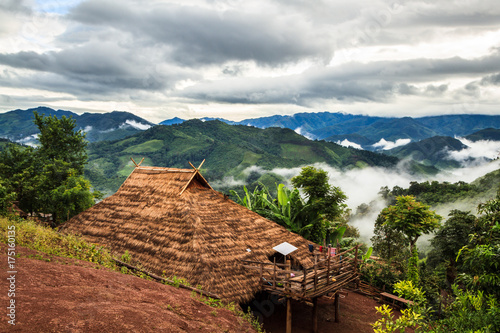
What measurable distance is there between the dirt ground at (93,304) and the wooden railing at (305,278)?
2285 mm

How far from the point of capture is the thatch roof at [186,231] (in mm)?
9688

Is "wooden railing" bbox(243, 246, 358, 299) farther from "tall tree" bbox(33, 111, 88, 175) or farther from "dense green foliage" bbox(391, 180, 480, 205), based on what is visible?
"dense green foliage" bbox(391, 180, 480, 205)

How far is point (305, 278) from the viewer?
8828mm

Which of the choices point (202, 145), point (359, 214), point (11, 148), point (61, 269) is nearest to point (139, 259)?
point (61, 269)

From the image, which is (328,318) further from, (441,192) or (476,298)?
(441,192)

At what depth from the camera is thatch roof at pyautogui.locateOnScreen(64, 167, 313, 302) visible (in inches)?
381

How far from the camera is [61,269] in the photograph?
6887 mm

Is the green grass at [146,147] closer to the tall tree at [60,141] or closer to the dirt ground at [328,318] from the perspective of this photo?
the tall tree at [60,141]

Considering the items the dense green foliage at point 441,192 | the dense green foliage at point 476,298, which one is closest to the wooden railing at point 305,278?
the dense green foliage at point 476,298

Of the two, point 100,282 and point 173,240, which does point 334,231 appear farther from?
point 100,282

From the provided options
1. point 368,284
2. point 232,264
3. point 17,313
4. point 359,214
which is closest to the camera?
point 17,313

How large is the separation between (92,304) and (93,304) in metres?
0.02

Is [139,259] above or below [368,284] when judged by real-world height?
above

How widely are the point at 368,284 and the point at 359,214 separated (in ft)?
182
